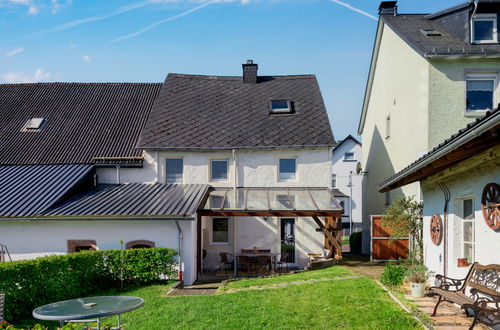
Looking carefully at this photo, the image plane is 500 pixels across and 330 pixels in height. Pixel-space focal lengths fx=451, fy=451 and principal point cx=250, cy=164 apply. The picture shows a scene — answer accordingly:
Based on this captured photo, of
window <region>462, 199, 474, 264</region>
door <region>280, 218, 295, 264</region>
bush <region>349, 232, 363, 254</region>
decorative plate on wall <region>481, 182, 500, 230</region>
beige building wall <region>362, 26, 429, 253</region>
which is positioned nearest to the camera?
decorative plate on wall <region>481, 182, 500, 230</region>

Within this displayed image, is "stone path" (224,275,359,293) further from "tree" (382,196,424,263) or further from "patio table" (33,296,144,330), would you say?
"patio table" (33,296,144,330)

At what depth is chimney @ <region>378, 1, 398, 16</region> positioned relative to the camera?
2202 cm

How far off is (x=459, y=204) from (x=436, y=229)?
128 centimetres

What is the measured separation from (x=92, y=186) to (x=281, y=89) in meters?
10.5

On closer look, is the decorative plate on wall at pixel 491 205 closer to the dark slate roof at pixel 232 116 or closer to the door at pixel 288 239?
the door at pixel 288 239

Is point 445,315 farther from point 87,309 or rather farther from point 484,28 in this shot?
point 484,28

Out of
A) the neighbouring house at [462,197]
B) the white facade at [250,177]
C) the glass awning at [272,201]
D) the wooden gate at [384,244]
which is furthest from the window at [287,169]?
the neighbouring house at [462,197]

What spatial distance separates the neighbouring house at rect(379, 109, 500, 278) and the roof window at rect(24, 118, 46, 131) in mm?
18213

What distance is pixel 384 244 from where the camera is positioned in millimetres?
18172

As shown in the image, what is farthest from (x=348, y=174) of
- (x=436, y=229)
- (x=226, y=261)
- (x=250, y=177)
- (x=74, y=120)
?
(x=436, y=229)

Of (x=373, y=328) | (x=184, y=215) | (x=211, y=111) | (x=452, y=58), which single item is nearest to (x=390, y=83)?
(x=452, y=58)

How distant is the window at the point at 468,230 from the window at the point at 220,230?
11.9m

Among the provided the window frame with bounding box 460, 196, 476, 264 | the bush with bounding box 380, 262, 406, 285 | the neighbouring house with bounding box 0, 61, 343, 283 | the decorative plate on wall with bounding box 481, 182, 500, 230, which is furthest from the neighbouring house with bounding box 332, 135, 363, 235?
the decorative plate on wall with bounding box 481, 182, 500, 230

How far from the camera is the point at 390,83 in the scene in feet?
70.2
